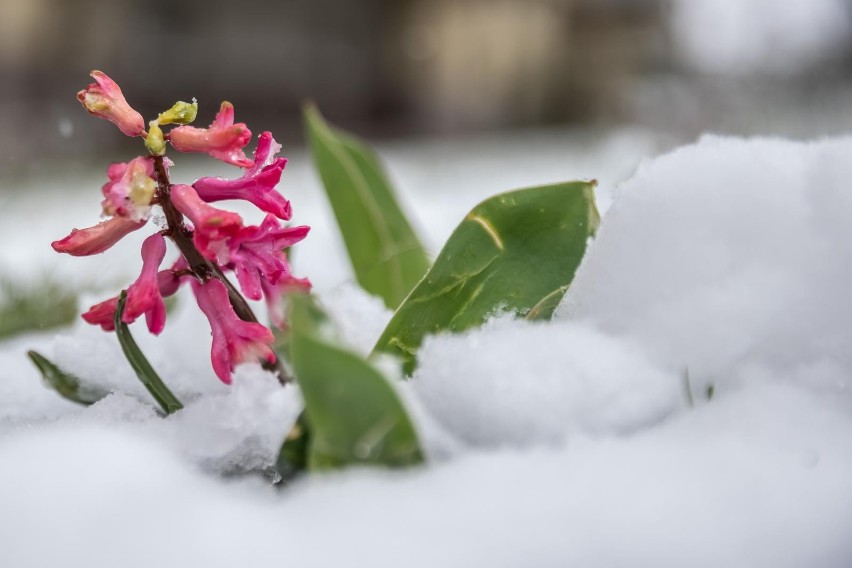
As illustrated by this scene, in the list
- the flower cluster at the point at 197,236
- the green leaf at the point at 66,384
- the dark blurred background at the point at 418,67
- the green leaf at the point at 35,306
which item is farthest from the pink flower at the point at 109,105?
the dark blurred background at the point at 418,67

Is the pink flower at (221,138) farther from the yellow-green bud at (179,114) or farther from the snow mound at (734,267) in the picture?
the snow mound at (734,267)

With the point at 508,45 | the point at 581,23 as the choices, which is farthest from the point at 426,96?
the point at 581,23

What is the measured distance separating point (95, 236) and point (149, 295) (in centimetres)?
3

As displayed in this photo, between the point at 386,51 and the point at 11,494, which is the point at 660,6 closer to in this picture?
the point at 386,51

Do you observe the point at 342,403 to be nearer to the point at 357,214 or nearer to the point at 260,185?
the point at 260,185

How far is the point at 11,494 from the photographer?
0.26m

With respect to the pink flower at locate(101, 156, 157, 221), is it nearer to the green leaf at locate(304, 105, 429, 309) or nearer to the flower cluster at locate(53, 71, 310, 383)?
the flower cluster at locate(53, 71, 310, 383)

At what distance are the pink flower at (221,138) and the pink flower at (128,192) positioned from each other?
30 mm

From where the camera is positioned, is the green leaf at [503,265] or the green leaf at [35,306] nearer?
the green leaf at [503,265]

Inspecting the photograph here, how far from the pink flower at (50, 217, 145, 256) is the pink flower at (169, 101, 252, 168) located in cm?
4

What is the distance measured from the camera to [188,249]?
32 centimetres

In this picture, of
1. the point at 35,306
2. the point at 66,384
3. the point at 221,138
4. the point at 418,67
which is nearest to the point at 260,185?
the point at 221,138

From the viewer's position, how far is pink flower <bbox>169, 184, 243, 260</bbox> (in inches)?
11.3

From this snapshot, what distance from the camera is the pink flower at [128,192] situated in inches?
11.1
